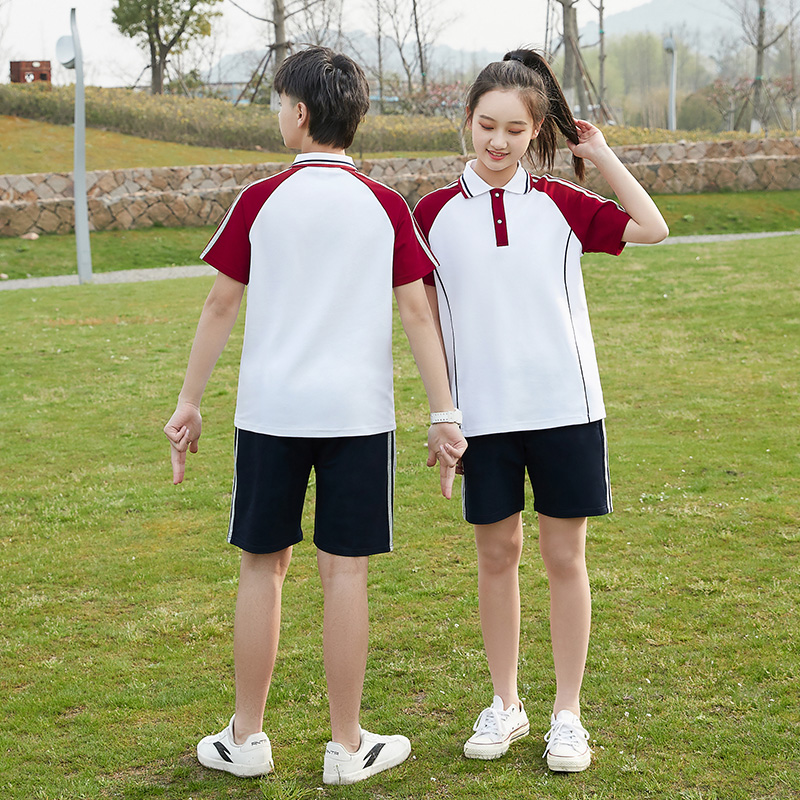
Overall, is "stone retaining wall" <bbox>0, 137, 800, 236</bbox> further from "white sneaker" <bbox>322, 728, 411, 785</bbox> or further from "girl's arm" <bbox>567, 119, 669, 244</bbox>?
"white sneaker" <bbox>322, 728, 411, 785</bbox>

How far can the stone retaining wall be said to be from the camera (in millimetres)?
18180

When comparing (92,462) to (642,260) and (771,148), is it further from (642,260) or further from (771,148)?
(771,148)

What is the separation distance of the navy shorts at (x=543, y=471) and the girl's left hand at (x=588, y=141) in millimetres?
705

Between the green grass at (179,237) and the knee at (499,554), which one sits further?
the green grass at (179,237)

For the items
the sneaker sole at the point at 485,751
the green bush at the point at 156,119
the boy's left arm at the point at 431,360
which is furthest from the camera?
the green bush at the point at 156,119

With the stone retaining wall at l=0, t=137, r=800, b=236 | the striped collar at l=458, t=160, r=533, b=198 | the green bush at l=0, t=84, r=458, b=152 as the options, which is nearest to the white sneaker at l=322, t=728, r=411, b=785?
the striped collar at l=458, t=160, r=533, b=198

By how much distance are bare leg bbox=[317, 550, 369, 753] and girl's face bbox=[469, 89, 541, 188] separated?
1.01 metres

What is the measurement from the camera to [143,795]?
98.1 inches

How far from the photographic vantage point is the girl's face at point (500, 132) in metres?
2.44

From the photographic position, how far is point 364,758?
8.28ft

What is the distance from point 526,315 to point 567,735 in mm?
1069

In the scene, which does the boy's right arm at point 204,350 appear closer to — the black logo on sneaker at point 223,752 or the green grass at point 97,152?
the black logo on sneaker at point 223,752

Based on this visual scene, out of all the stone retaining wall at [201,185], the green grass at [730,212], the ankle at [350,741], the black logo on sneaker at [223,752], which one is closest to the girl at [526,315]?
the ankle at [350,741]

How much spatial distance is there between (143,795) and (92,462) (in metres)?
3.70
